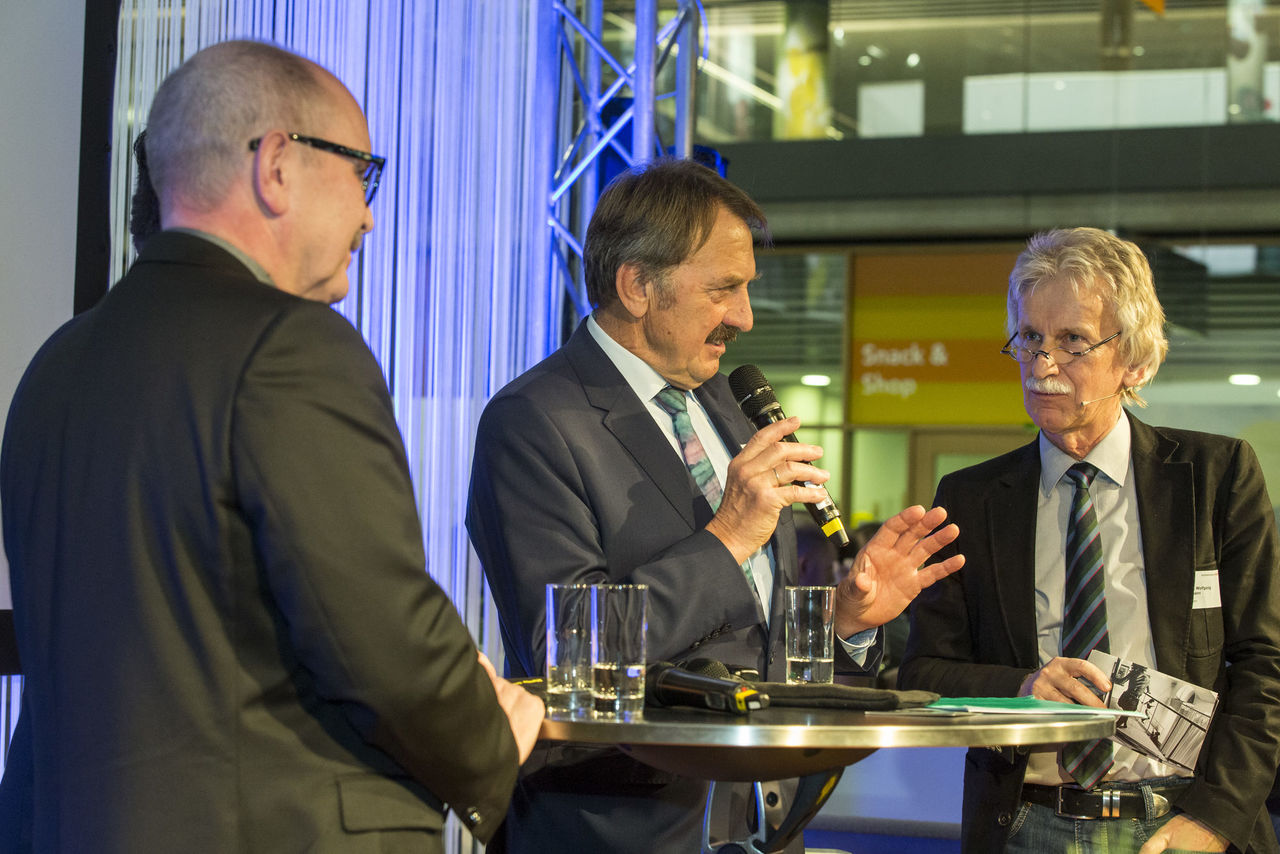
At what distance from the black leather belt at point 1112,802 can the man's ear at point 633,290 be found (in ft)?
3.54

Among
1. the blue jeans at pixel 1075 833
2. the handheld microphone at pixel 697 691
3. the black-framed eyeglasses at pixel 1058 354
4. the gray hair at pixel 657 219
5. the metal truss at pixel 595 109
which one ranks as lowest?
the blue jeans at pixel 1075 833

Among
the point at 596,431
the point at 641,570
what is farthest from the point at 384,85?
the point at 641,570

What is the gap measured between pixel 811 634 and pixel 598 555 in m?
0.36

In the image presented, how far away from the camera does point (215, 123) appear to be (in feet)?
4.74

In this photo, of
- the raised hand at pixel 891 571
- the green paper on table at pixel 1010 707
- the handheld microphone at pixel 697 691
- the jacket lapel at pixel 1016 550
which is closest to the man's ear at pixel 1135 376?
the jacket lapel at pixel 1016 550

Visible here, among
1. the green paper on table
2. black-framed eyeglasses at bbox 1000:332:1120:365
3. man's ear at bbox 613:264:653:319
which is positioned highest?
man's ear at bbox 613:264:653:319

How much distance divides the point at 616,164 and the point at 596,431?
2.23m

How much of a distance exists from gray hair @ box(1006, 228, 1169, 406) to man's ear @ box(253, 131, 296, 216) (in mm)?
1423

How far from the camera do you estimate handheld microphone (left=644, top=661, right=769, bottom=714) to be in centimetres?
159

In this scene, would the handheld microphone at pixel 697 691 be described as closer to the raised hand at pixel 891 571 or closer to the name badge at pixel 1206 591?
the raised hand at pixel 891 571

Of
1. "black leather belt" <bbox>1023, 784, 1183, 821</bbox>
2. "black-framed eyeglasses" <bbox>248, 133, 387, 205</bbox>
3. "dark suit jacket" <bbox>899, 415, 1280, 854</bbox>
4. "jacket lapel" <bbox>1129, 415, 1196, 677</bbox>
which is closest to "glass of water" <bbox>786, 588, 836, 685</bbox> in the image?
"dark suit jacket" <bbox>899, 415, 1280, 854</bbox>

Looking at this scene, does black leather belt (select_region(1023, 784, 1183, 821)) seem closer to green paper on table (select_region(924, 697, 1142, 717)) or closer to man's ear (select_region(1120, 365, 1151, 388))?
green paper on table (select_region(924, 697, 1142, 717))

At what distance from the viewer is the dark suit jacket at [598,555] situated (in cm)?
198

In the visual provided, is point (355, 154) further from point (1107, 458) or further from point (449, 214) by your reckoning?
point (449, 214)
